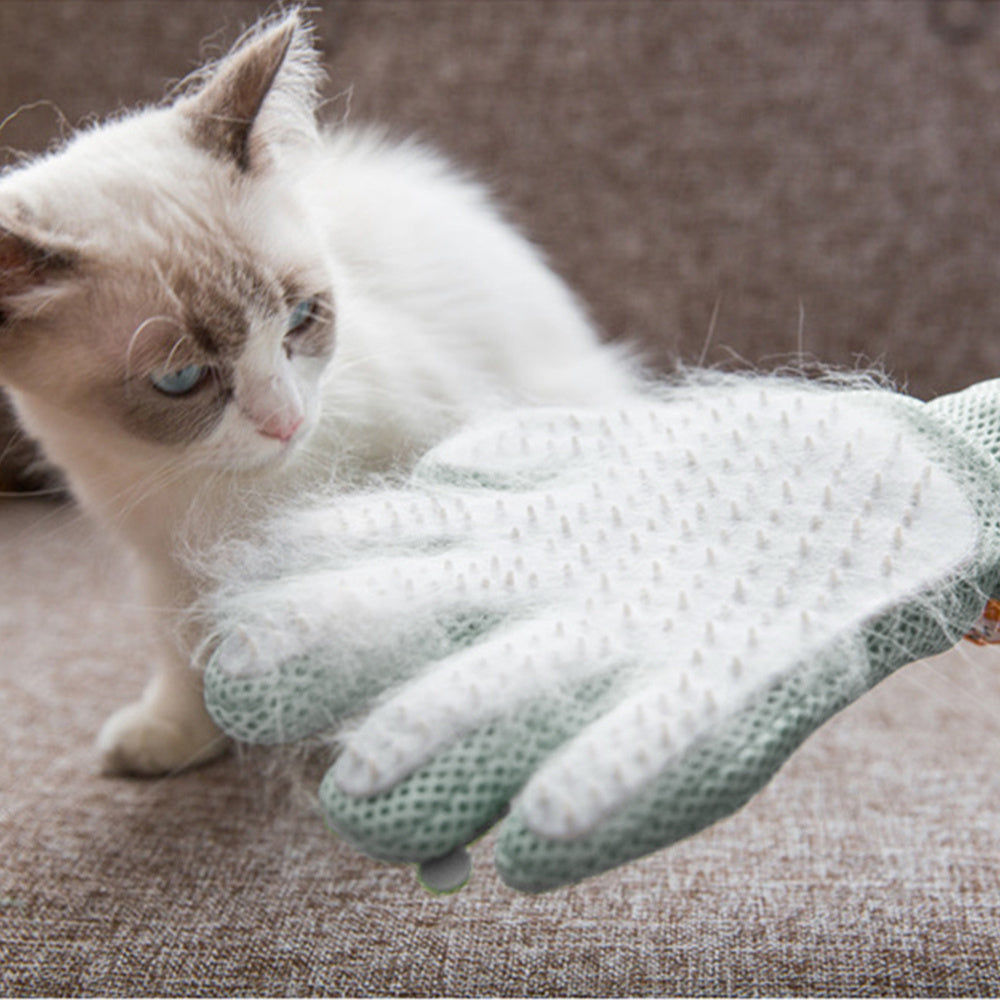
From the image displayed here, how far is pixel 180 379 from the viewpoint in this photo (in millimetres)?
544

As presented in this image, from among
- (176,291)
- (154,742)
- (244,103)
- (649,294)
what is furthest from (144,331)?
(649,294)

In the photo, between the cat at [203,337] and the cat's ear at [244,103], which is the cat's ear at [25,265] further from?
the cat's ear at [244,103]

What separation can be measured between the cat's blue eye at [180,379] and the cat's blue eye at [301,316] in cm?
6

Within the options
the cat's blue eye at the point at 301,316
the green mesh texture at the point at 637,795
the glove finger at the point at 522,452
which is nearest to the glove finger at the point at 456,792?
the green mesh texture at the point at 637,795

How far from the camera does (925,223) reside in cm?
98

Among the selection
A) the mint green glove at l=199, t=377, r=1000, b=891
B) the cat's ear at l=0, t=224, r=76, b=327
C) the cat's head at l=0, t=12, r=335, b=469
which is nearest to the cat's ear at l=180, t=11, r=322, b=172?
the cat's head at l=0, t=12, r=335, b=469

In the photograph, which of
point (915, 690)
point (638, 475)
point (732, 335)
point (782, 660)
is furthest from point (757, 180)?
point (782, 660)

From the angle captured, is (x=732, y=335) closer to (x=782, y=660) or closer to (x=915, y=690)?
(x=915, y=690)

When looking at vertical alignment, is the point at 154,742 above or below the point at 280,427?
below

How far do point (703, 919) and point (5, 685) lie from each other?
0.50m

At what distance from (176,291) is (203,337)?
0.03 metres

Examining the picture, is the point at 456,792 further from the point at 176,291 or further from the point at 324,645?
the point at 176,291

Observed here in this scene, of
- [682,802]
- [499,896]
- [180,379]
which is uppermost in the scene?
[180,379]

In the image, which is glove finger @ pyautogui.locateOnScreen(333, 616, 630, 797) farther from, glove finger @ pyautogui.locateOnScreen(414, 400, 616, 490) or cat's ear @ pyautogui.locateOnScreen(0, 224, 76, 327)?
cat's ear @ pyautogui.locateOnScreen(0, 224, 76, 327)
